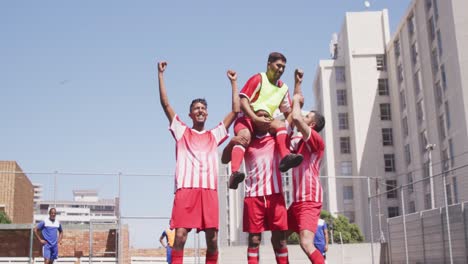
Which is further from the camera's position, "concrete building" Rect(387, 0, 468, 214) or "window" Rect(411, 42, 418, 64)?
"window" Rect(411, 42, 418, 64)

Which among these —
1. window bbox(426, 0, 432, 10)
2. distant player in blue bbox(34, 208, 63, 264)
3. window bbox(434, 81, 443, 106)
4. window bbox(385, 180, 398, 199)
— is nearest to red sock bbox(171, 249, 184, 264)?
distant player in blue bbox(34, 208, 63, 264)

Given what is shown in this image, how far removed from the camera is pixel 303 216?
18.9 feet

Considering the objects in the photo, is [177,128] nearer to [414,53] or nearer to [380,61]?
[414,53]

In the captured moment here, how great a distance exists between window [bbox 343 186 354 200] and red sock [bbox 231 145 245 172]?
49.8 metres

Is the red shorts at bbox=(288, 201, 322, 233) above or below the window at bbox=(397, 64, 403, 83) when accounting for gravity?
below

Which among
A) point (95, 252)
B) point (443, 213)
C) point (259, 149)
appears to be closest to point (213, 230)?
point (259, 149)

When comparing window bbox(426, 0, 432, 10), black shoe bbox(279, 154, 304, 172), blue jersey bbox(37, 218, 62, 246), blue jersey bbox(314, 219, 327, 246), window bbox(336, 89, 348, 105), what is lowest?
blue jersey bbox(314, 219, 327, 246)

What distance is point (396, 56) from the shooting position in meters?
54.2

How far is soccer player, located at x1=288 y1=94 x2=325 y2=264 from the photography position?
5.63m

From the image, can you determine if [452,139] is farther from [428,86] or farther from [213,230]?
[213,230]

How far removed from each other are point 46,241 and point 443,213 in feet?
31.4

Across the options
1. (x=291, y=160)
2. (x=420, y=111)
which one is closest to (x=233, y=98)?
(x=291, y=160)

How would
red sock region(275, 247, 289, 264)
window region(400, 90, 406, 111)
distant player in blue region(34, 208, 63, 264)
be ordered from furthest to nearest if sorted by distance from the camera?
window region(400, 90, 406, 111) → distant player in blue region(34, 208, 63, 264) → red sock region(275, 247, 289, 264)

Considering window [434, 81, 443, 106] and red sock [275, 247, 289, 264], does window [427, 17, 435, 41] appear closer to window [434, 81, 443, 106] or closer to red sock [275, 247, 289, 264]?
window [434, 81, 443, 106]
